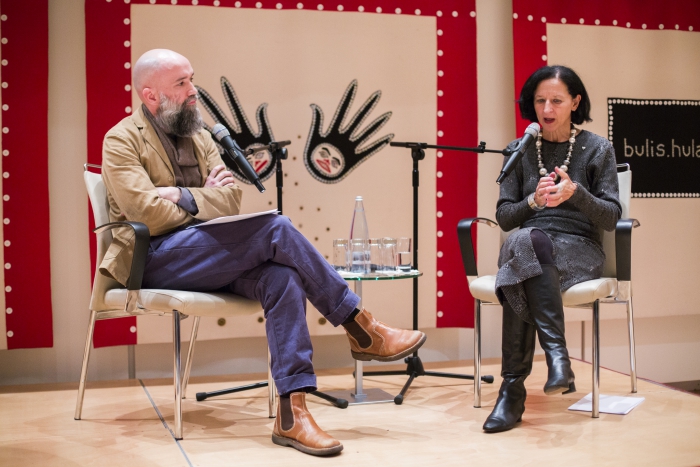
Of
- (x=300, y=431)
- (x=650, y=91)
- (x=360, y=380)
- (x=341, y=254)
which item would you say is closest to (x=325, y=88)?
(x=341, y=254)

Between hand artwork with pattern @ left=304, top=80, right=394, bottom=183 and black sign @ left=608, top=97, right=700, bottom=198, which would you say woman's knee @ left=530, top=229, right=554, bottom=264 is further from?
black sign @ left=608, top=97, right=700, bottom=198

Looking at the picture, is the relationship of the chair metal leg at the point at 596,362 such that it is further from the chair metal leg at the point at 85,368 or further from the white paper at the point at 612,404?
the chair metal leg at the point at 85,368

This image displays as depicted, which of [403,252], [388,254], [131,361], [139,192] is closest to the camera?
[139,192]

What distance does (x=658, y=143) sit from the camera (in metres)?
4.27

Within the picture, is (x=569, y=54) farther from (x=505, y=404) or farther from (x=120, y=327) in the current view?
(x=120, y=327)

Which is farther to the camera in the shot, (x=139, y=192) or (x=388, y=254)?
(x=388, y=254)

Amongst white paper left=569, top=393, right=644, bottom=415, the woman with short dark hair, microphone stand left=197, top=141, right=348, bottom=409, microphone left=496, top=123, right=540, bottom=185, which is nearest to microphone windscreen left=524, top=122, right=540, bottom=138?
microphone left=496, top=123, right=540, bottom=185

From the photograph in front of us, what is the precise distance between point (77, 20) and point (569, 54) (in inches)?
103

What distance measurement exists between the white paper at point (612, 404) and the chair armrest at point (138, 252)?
5.81 feet

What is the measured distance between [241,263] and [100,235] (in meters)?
0.62

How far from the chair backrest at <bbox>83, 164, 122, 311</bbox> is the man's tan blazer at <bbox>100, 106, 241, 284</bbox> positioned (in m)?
0.06

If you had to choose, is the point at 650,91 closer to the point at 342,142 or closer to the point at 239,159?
the point at 342,142

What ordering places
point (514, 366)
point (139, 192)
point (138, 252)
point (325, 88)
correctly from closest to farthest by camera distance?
1. point (138, 252)
2. point (139, 192)
3. point (514, 366)
4. point (325, 88)

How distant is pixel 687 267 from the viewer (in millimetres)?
4281
